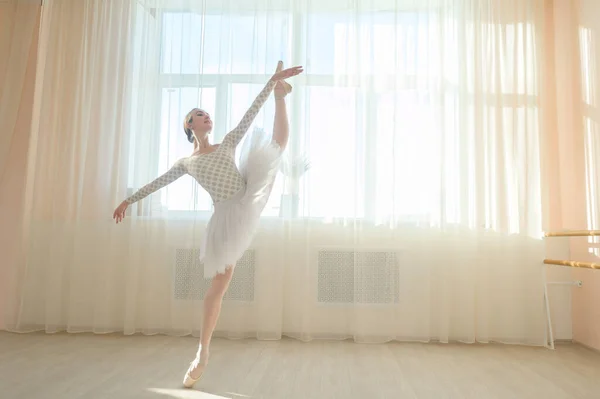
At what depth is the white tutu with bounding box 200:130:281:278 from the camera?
7.29 feet

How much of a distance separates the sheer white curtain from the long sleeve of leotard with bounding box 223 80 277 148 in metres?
1.01

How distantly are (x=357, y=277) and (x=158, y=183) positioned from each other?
155cm

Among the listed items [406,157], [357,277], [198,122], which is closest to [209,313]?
[198,122]

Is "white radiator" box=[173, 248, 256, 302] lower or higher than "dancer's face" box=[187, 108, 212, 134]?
lower

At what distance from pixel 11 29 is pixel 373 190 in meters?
2.95

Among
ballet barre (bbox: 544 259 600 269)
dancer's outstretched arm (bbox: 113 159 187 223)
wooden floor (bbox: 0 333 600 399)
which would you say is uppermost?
dancer's outstretched arm (bbox: 113 159 187 223)

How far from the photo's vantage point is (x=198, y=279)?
3361 mm

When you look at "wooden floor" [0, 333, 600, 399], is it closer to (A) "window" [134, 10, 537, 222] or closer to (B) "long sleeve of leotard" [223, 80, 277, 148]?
(A) "window" [134, 10, 537, 222]

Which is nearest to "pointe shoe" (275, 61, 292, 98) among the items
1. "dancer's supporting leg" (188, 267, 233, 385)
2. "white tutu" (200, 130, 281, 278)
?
"white tutu" (200, 130, 281, 278)

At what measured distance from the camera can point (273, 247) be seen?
3363 millimetres

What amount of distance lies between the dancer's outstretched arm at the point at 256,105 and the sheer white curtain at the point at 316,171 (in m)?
1.01

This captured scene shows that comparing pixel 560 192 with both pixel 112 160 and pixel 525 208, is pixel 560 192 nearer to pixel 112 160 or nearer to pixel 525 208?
pixel 525 208

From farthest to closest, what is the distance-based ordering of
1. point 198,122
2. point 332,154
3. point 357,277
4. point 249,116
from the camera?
point 332,154 → point 357,277 → point 198,122 → point 249,116

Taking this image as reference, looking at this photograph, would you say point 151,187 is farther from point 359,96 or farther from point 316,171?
point 359,96
